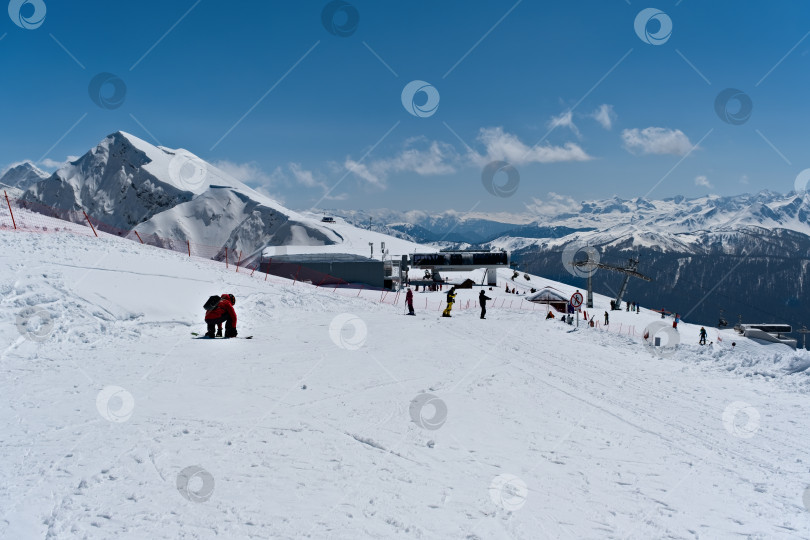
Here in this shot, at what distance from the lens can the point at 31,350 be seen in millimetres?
10922

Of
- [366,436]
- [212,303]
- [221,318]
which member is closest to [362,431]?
[366,436]

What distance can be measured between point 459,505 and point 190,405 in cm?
517

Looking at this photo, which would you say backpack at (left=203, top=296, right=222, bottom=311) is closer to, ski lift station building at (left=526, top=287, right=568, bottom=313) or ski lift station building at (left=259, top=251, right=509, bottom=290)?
ski lift station building at (left=259, top=251, right=509, bottom=290)

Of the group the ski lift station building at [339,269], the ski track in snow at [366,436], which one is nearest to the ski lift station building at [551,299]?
the ski lift station building at [339,269]

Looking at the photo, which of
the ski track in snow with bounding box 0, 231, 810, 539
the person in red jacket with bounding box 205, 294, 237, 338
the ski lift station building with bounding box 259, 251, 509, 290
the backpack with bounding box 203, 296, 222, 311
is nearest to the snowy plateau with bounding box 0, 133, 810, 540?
the ski track in snow with bounding box 0, 231, 810, 539

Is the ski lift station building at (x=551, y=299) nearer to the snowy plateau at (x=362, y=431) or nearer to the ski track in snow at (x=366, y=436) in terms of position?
the snowy plateau at (x=362, y=431)

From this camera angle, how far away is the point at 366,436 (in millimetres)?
7707

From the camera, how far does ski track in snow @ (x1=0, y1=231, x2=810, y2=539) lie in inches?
215

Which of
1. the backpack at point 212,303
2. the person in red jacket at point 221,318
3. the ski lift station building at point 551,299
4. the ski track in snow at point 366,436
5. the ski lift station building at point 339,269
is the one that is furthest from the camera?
the ski lift station building at point 339,269

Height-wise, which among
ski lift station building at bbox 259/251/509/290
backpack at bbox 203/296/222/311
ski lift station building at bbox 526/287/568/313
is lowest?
backpack at bbox 203/296/222/311

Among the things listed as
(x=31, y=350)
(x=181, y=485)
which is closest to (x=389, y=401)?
(x=181, y=485)

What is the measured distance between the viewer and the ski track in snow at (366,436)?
546cm

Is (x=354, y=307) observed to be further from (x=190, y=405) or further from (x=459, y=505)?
(x=459, y=505)

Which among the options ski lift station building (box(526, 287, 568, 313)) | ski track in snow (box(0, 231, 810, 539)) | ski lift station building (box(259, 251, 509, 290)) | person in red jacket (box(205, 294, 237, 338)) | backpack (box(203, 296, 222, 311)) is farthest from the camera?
ski lift station building (box(259, 251, 509, 290))
